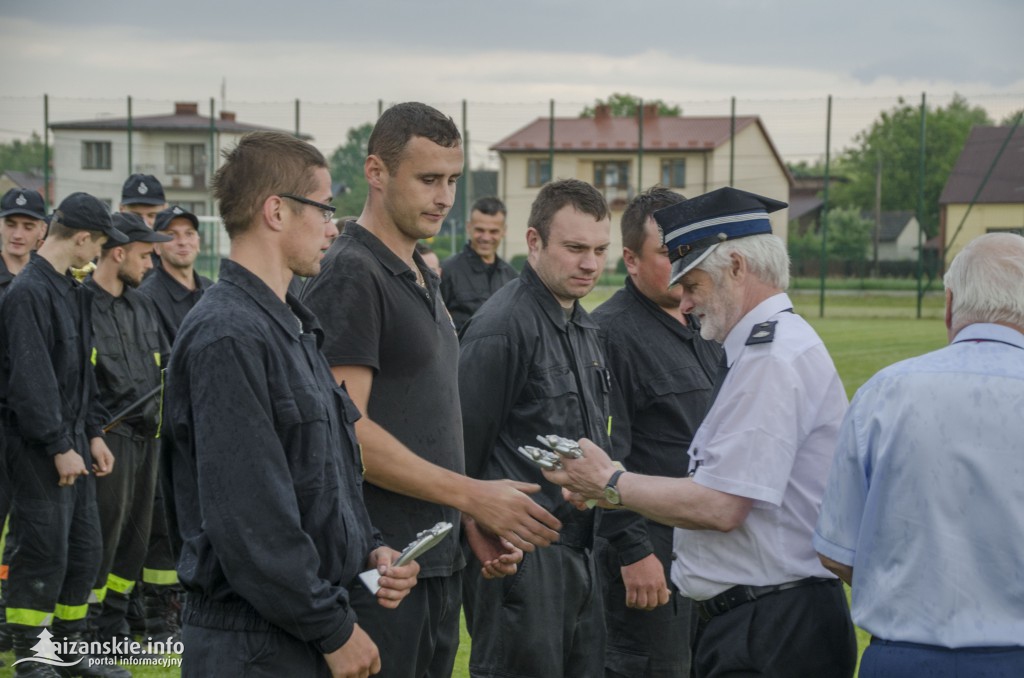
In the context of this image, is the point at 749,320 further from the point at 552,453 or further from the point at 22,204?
the point at 22,204

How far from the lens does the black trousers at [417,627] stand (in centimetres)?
343

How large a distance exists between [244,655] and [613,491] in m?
1.28

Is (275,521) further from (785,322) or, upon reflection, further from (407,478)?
(785,322)

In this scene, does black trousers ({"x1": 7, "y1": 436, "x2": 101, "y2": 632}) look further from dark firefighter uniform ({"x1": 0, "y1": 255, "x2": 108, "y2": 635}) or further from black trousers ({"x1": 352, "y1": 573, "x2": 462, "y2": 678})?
black trousers ({"x1": 352, "y1": 573, "x2": 462, "y2": 678})

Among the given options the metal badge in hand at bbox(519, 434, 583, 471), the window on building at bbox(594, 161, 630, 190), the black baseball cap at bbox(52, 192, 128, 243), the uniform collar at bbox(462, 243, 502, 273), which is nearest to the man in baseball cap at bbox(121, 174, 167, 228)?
the black baseball cap at bbox(52, 192, 128, 243)

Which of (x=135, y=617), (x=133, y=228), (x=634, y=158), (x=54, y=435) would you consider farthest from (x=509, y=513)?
(x=634, y=158)

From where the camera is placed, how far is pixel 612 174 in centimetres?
5406

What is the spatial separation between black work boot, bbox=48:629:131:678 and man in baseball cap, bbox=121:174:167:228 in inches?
123

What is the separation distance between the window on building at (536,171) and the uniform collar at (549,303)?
39157mm

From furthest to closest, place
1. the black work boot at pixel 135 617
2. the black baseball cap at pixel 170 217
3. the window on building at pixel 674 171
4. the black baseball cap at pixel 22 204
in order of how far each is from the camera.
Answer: the window on building at pixel 674 171, the black baseball cap at pixel 22 204, the black baseball cap at pixel 170 217, the black work boot at pixel 135 617

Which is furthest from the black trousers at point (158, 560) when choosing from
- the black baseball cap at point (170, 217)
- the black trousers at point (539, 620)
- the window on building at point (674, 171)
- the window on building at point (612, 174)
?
the window on building at point (612, 174)

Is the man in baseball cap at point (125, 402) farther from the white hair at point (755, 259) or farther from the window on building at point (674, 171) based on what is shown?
the window on building at point (674, 171)

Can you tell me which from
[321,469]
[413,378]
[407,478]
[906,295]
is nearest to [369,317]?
[413,378]

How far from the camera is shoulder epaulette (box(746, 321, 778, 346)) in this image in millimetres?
3389
